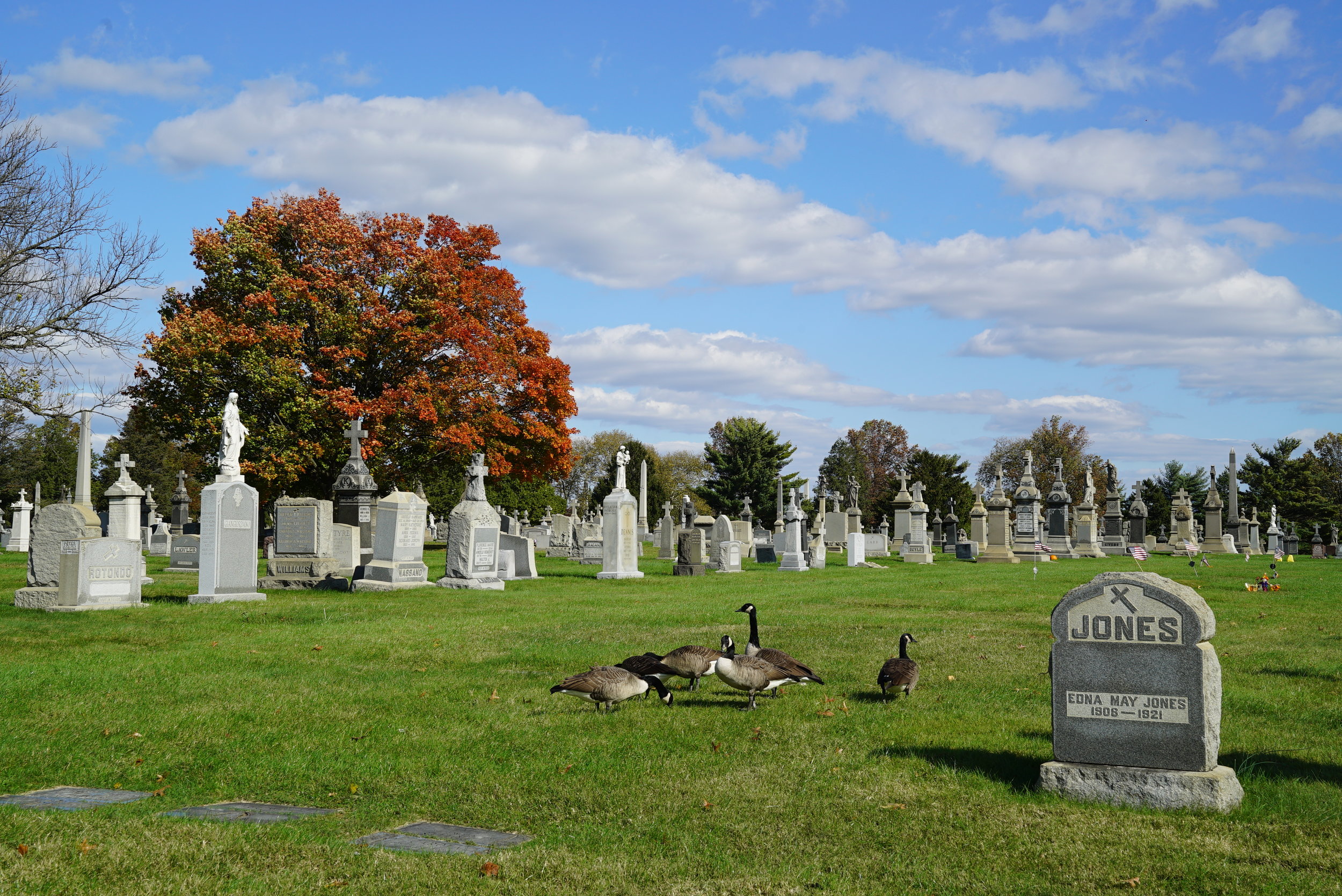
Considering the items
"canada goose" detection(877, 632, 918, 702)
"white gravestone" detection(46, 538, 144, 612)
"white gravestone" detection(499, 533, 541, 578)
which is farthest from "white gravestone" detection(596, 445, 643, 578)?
"canada goose" detection(877, 632, 918, 702)

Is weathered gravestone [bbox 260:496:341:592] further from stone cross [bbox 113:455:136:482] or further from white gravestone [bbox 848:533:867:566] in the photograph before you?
white gravestone [bbox 848:533:867:566]

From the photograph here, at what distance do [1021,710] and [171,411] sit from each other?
3214cm

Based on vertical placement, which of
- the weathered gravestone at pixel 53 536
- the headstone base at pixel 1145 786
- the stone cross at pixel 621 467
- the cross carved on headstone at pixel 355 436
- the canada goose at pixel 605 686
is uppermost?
the cross carved on headstone at pixel 355 436

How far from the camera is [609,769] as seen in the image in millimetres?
6699

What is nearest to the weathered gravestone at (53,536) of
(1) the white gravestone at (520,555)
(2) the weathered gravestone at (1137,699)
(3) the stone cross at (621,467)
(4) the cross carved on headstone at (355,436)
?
(1) the white gravestone at (520,555)

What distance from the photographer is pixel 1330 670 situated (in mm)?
10797

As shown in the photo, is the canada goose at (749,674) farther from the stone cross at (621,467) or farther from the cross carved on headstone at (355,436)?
the cross carved on headstone at (355,436)

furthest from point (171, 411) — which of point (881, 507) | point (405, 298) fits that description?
point (881, 507)

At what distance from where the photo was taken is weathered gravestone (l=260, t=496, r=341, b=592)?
23.4m

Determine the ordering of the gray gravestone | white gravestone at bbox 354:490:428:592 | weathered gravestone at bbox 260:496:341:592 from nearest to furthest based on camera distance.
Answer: the gray gravestone → white gravestone at bbox 354:490:428:592 → weathered gravestone at bbox 260:496:341:592

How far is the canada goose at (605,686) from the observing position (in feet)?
27.1

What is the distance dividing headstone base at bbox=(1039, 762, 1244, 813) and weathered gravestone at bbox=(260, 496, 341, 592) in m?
19.5

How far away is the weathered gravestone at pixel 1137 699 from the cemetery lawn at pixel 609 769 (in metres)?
0.21

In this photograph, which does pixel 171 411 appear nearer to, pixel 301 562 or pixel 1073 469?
pixel 301 562
